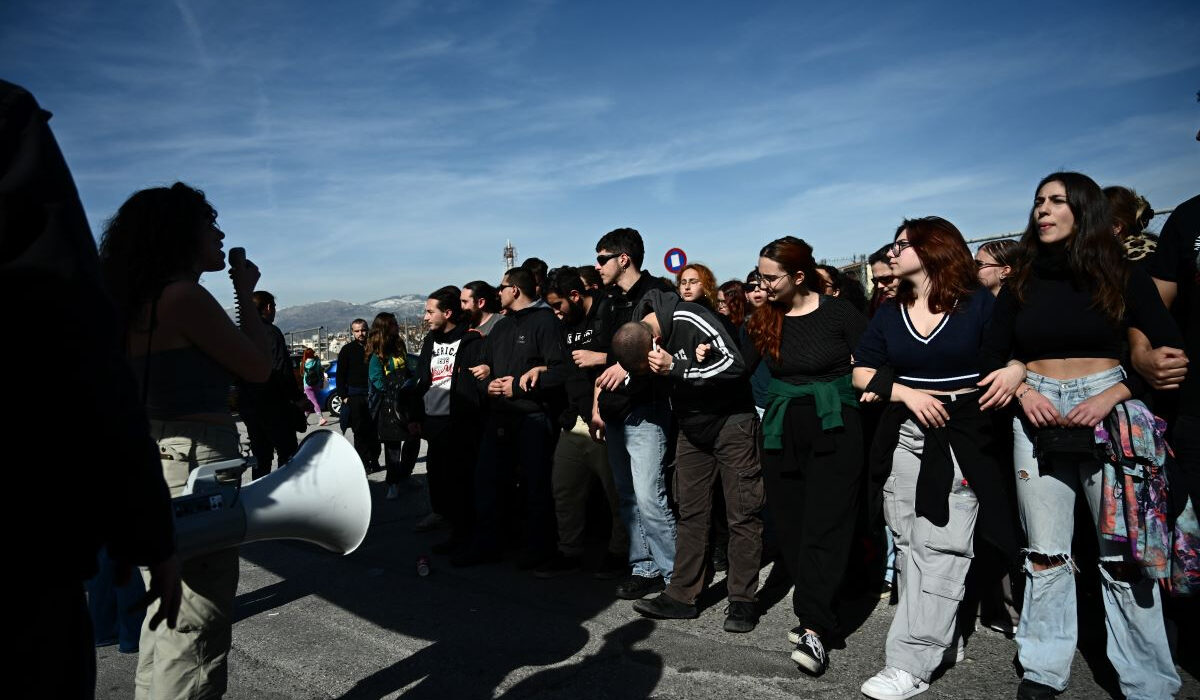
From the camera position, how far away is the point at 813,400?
379 centimetres

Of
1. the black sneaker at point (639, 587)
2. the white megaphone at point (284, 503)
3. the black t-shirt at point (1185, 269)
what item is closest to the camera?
the white megaphone at point (284, 503)

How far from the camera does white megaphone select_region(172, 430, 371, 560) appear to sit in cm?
224

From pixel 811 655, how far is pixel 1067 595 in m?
1.07

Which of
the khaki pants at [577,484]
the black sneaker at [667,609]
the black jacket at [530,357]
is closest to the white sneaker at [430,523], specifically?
the black jacket at [530,357]

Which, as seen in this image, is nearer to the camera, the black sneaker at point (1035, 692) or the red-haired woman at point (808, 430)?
the black sneaker at point (1035, 692)

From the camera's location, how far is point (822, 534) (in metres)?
3.66

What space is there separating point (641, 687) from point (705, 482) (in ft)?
4.01

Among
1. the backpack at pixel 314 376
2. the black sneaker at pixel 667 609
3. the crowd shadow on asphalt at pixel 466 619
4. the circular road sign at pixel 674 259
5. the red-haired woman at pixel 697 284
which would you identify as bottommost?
the crowd shadow on asphalt at pixel 466 619

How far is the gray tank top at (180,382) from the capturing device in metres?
2.52

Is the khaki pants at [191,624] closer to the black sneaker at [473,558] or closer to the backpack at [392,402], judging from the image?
the black sneaker at [473,558]

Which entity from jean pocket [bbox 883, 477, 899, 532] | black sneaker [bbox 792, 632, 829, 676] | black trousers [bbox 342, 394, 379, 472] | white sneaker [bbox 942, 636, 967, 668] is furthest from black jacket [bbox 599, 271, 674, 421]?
black trousers [bbox 342, 394, 379, 472]

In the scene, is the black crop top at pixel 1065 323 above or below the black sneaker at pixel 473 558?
above

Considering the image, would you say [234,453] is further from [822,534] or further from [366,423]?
[366,423]

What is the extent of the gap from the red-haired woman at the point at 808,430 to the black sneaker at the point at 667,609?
0.62 meters
